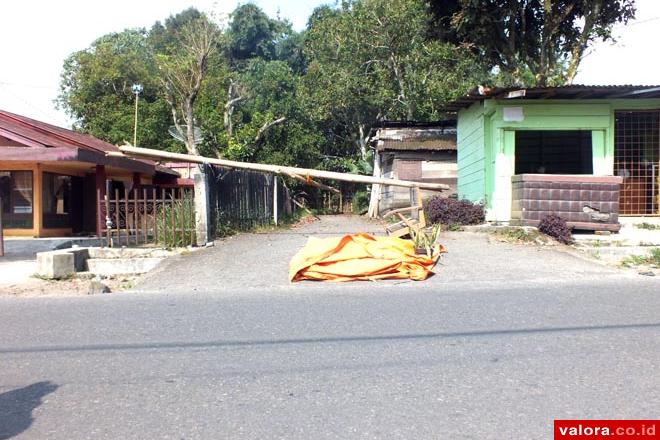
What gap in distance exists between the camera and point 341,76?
27438 millimetres

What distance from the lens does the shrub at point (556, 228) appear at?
42.1 ft

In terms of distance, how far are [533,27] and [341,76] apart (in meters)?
9.88

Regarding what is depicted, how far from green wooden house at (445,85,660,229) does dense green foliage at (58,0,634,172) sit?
4.50m

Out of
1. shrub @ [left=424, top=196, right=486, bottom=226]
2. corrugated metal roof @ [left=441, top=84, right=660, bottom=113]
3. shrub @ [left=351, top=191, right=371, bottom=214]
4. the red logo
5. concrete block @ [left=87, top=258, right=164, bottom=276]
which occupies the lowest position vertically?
the red logo

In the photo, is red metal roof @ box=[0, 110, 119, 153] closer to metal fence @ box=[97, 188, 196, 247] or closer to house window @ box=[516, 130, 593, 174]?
metal fence @ box=[97, 188, 196, 247]

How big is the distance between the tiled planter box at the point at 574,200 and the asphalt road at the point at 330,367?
231 inches

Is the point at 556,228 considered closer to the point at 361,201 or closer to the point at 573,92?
the point at 573,92

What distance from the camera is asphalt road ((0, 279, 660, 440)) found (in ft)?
13.1

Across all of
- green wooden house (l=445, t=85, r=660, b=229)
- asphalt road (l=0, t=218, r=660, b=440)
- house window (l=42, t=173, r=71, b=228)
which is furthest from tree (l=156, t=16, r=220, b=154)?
asphalt road (l=0, t=218, r=660, b=440)

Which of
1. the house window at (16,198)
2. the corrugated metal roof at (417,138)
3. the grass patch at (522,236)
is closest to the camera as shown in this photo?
the grass patch at (522,236)

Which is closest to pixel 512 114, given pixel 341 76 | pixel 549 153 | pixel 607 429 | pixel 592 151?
pixel 592 151

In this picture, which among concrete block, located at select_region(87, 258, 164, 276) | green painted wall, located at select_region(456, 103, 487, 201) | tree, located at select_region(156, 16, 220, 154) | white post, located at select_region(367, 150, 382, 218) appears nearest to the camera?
concrete block, located at select_region(87, 258, 164, 276)

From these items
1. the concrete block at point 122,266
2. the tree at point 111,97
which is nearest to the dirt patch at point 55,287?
the concrete block at point 122,266

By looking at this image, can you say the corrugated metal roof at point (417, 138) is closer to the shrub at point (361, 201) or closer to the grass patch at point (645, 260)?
the shrub at point (361, 201)
